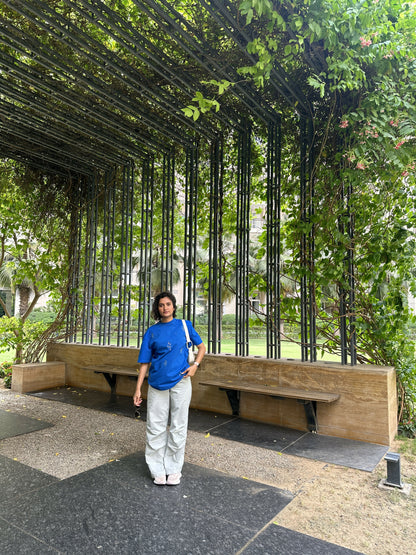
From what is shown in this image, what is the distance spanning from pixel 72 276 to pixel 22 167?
7.60ft

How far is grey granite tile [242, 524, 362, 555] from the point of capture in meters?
2.35

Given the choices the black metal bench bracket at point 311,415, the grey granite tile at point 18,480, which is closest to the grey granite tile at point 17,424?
the grey granite tile at point 18,480

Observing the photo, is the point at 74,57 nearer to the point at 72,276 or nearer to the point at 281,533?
the point at 72,276

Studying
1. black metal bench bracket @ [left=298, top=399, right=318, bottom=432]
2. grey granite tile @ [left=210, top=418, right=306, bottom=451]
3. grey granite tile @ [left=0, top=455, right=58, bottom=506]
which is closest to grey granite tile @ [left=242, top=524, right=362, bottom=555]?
grey granite tile @ [left=210, top=418, right=306, bottom=451]

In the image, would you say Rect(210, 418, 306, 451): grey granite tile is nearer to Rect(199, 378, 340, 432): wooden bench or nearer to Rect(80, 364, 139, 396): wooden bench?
Rect(199, 378, 340, 432): wooden bench

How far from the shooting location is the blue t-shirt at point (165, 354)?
3.29 meters

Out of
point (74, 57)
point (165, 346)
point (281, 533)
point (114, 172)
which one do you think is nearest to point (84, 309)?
point (114, 172)

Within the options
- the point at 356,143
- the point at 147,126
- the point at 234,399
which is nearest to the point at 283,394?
the point at 234,399

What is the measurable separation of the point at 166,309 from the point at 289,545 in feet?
6.25

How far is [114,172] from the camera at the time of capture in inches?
307

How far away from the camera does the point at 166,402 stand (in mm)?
3328

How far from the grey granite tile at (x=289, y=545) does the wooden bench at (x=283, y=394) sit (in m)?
1.92

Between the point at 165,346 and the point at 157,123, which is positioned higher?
the point at 157,123

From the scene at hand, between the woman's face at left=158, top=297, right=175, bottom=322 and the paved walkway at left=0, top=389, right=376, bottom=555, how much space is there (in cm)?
135
